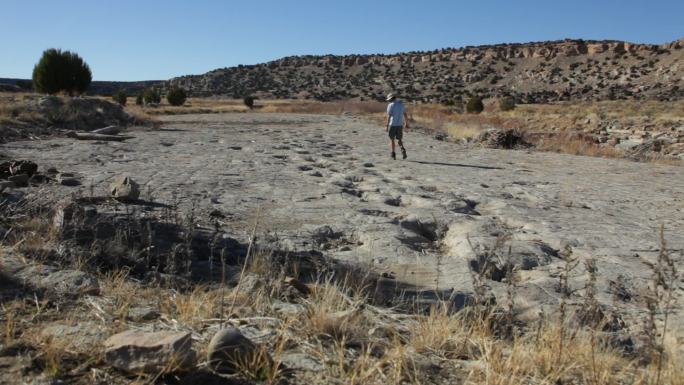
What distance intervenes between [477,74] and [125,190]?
252ft

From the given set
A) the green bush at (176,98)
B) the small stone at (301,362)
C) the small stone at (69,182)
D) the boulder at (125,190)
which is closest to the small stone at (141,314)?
the small stone at (301,362)

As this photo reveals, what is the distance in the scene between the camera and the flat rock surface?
175 inches

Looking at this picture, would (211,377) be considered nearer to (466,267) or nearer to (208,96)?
(466,267)

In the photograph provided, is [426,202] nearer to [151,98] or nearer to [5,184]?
[5,184]

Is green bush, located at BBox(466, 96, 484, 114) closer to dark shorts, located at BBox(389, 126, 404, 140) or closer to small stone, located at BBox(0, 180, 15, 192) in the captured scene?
dark shorts, located at BBox(389, 126, 404, 140)

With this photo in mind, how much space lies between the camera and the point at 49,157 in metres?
9.54

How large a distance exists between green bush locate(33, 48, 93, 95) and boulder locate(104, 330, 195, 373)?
3180cm

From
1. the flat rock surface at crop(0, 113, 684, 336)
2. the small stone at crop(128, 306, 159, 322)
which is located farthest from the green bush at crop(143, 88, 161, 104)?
the small stone at crop(128, 306, 159, 322)

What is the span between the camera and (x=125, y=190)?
5.73m

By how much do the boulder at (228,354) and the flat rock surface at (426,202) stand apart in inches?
36.3

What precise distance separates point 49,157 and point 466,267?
8.14 meters

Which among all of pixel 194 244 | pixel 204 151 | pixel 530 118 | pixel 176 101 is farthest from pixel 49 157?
pixel 176 101

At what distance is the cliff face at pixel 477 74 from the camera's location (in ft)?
200

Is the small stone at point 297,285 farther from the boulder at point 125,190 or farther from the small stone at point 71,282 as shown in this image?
the boulder at point 125,190
